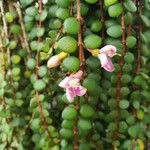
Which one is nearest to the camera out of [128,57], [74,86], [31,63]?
[74,86]

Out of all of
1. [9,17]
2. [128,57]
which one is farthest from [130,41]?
[9,17]

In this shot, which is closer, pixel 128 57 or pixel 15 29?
pixel 128 57

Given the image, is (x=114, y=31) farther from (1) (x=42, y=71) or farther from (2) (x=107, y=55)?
(1) (x=42, y=71)

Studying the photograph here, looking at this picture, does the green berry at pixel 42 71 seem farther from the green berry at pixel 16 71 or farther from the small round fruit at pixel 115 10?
the small round fruit at pixel 115 10

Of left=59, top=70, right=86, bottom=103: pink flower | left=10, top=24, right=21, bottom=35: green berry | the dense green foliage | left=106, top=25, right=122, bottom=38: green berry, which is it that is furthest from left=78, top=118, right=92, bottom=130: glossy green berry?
left=10, top=24, right=21, bottom=35: green berry

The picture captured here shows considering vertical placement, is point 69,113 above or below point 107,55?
below

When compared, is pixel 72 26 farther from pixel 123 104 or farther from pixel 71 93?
pixel 123 104

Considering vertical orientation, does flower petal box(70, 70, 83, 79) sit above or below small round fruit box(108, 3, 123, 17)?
below

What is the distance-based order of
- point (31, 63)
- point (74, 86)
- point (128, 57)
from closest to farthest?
point (74, 86)
point (128, 57)
point (31, 63)

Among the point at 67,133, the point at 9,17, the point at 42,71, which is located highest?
the point at 9,17

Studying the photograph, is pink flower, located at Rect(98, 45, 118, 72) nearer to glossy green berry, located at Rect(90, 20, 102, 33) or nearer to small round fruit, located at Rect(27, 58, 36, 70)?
glossy green berry, located at Rect(90, 20, 102, 33)
